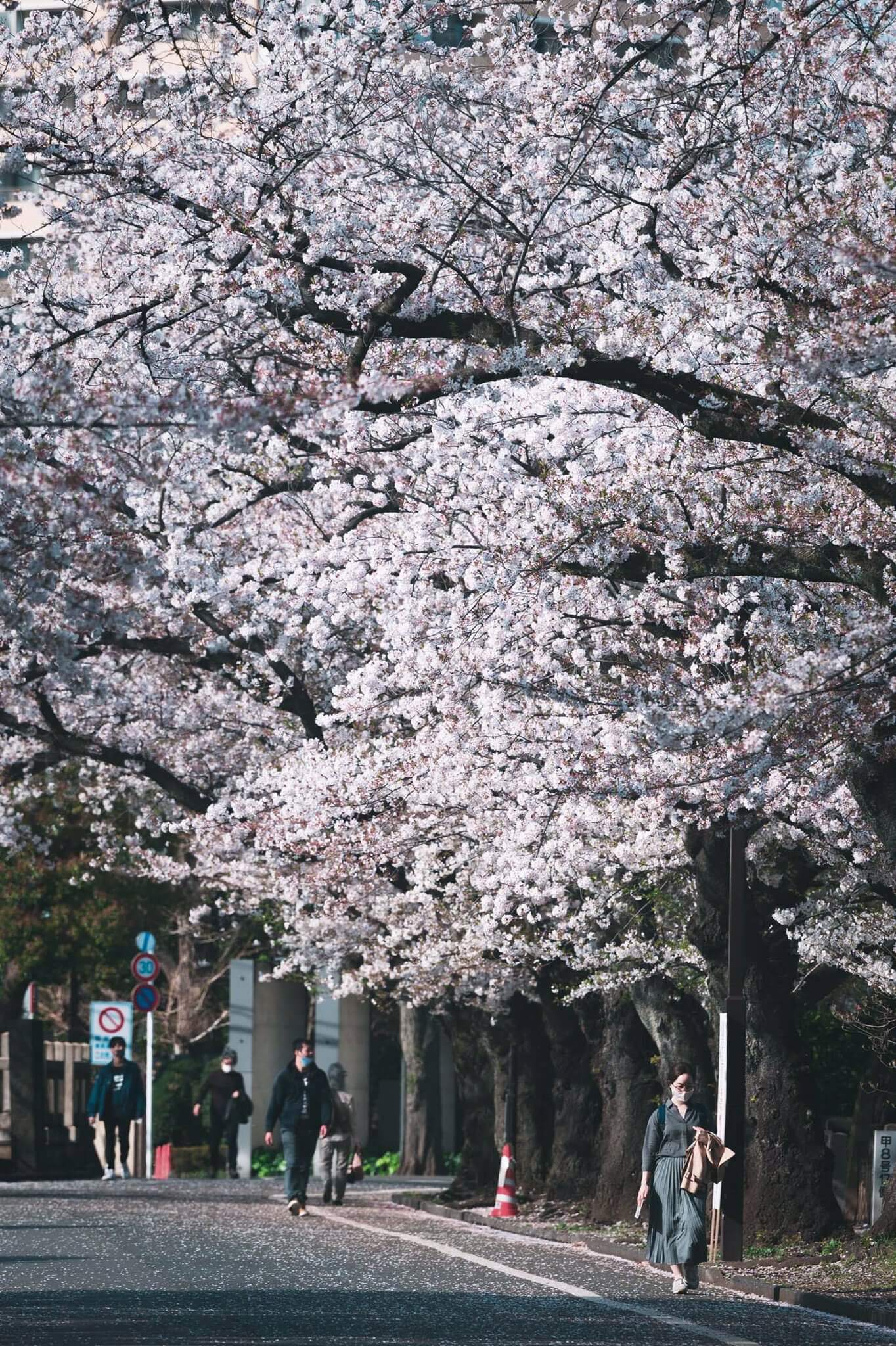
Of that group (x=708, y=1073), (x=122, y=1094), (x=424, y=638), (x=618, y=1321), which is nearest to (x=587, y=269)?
(x=424, y=638)

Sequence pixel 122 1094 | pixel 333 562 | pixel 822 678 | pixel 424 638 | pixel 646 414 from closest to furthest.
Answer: pixel 822 678, pixel 646 414, pixel 424 638, pixel 333 562, pixel 122 1094

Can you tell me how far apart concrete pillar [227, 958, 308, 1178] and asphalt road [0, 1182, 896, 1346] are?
14114 mm

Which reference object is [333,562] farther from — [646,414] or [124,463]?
[124,463]

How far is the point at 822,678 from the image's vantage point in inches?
491

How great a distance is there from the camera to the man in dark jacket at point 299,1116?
2228 cm

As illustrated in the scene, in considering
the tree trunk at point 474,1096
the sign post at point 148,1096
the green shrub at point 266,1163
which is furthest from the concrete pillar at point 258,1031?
the tree trunk at point 474,1096

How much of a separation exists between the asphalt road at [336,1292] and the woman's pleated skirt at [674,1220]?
0.92 ft

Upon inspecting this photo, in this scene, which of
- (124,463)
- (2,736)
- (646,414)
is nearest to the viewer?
(124,463)

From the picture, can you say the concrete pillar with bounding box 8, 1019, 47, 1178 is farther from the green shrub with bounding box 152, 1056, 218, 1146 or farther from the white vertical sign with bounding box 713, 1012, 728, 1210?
the white vertical sign with bounding box 713, 1012, 728, 1210

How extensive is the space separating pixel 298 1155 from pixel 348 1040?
693 inches

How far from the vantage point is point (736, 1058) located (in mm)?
18703

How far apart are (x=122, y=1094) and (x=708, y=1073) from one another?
29.1 feet

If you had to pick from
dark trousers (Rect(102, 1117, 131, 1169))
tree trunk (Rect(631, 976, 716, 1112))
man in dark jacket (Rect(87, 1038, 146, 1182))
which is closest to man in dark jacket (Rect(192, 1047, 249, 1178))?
dark trousers (Rect(102, 1117, 131, 1169))

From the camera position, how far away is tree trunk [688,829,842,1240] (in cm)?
1909
